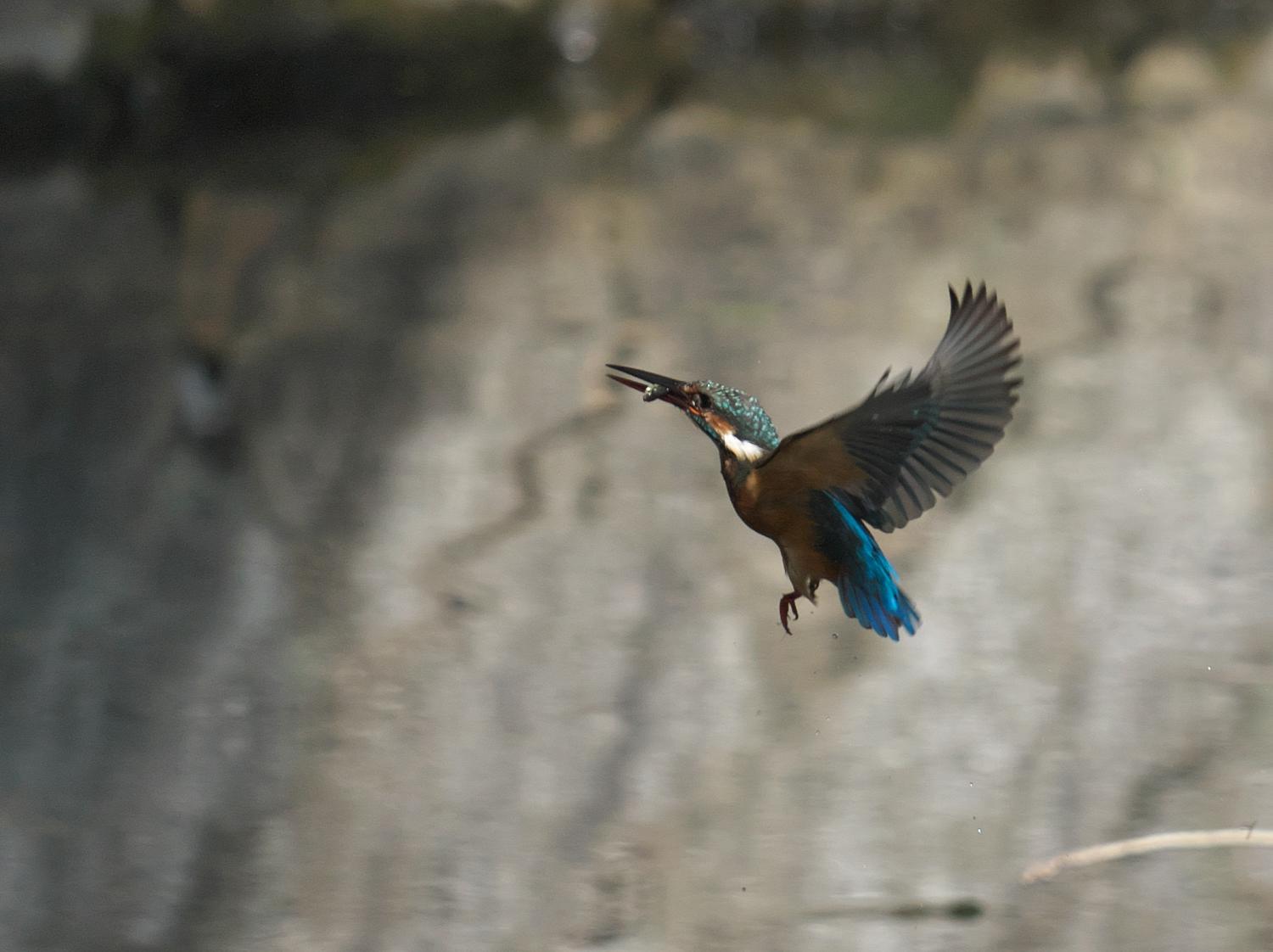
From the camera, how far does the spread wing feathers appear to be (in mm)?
682

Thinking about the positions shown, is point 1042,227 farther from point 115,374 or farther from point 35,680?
point 35,680

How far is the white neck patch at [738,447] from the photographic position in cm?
77

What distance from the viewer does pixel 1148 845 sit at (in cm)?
113

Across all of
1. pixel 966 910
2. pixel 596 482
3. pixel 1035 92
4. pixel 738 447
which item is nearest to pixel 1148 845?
pixel 966 910

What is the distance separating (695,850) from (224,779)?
40 cm

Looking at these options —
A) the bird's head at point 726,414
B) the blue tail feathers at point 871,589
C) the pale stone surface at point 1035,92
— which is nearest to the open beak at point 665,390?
the bird's head at point 726,414

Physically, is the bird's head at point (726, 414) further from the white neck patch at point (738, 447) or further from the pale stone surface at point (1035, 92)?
the pale stone surface at point (1035, 92)

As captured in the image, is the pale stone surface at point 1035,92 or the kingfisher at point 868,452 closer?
the kingfisher at point 868,452

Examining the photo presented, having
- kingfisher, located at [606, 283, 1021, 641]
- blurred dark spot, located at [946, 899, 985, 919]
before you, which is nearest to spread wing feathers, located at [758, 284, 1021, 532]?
kingfisher, located at [606, 283, 1021, 641]

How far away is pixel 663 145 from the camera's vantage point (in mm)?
2297

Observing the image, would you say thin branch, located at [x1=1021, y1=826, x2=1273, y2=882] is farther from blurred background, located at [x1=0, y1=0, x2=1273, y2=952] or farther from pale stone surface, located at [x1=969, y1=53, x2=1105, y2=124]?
pale stone surface, located at [x1=969, y1=53, x2=1105, y2=124]

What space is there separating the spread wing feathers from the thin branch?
0.48 metres

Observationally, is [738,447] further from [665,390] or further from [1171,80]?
[1171,80]

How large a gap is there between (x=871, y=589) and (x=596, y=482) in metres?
0.80
